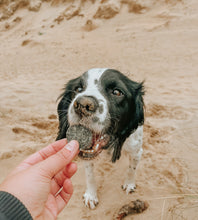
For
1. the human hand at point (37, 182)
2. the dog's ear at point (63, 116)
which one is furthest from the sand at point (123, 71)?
the human hand at point (37, 182)

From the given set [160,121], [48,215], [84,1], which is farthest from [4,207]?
[84,1]

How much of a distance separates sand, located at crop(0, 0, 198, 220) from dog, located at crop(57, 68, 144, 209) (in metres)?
0.24

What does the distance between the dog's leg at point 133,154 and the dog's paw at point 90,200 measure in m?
0.42

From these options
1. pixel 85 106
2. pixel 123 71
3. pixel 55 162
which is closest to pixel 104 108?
pixel 85 106

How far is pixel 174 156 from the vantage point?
2.96 m

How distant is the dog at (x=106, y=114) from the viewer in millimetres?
1728

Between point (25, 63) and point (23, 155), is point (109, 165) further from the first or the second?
point (25, 63)

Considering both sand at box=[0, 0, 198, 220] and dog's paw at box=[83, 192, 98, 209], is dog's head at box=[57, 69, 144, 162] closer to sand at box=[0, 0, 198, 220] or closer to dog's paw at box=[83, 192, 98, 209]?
sand at box=[0, 0, 198, 220]

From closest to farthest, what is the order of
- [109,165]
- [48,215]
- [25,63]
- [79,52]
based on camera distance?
[48,215], [109,165], [25,63], [79,52]

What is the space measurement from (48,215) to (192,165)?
2174 mm

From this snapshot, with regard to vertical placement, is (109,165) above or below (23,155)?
below

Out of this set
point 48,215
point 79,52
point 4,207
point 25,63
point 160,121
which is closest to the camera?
point 4,207

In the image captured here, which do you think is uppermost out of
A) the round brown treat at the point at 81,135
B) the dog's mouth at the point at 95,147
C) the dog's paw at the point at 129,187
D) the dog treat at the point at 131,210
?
the round brown treat at the point at 81,135

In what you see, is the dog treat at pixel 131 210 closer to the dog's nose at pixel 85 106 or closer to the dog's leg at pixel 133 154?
the dog's leg at pixel 133 154
